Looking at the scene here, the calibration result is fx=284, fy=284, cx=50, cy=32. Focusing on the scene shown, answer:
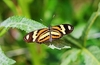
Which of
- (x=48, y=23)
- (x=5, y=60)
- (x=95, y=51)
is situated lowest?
(x=5, y=60)

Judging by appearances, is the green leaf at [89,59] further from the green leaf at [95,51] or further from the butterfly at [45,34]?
the butterfly at [45,34]

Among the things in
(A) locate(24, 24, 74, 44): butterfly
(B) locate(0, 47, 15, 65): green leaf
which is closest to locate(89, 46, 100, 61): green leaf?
(A) locate(24, 24, 74, 44): butterfly

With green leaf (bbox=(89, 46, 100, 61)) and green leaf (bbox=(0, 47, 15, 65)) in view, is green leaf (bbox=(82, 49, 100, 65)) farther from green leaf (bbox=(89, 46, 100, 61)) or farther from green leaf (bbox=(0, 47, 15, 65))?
green leaf (bbox=(0, 47, 15, 65))

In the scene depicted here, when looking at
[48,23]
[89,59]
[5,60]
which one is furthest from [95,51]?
[48,23]

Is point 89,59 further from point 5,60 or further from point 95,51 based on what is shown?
point 5,60

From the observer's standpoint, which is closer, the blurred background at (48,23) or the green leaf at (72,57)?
the green leaf at (72,57)

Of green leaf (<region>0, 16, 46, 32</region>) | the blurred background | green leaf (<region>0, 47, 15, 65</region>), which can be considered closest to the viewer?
green leaf (<region>0, 47, 15, 65</region>)

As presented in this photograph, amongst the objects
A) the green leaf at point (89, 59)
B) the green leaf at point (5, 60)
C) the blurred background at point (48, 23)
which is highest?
the blurred background at point (48, 23)

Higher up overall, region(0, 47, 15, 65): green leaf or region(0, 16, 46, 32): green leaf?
region(0, 16, 46, 32): green leaf

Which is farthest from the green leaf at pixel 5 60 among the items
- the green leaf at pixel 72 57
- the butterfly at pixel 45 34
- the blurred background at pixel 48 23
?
the blurred background at pixel 48 23

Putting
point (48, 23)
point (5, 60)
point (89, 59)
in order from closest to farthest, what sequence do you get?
point (5, 60)
point (89, 59)
point (48, 23)

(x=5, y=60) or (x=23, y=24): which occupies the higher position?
(x=23, y=24)

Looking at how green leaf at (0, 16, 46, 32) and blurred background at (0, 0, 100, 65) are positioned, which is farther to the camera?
blurred background at (0, 0, 100, 65)
